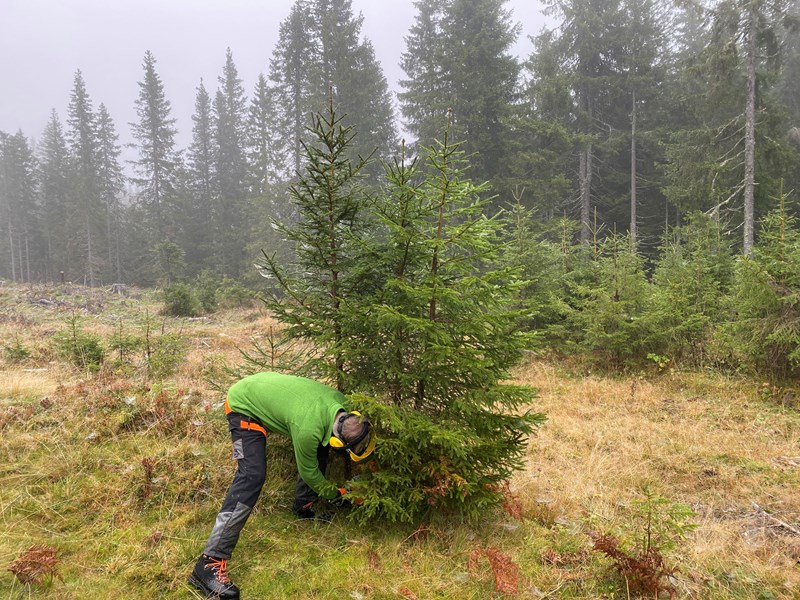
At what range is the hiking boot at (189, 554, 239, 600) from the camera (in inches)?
128

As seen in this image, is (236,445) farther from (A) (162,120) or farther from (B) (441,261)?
(A) (162,120)

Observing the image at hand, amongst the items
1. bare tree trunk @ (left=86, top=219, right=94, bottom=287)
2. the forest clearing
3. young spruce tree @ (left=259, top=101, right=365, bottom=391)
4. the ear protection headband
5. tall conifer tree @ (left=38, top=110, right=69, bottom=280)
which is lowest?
the forest clearing

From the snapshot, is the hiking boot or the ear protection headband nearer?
the hiking boot

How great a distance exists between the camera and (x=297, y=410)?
3830mm

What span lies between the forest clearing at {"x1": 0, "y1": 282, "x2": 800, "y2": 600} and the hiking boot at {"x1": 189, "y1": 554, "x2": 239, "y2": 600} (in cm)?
12

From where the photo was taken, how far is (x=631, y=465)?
5953mm

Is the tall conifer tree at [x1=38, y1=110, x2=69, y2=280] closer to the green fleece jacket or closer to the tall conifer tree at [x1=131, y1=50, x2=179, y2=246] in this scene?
the tall conifer tree at [x1=131, y1=50, x2=179, y2=246]

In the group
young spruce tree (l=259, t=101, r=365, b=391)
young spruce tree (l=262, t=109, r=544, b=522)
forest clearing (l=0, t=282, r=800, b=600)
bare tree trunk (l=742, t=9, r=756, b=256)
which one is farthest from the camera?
bare tree trunk (l=742, t=9, r=756, b=256)

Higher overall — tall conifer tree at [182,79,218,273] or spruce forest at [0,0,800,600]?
tall conifer tree at [182,79,218,273]

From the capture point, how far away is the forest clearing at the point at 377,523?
3514mm

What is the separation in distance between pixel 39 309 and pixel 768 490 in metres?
24.6

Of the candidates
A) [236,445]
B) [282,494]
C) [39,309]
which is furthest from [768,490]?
[39,309]

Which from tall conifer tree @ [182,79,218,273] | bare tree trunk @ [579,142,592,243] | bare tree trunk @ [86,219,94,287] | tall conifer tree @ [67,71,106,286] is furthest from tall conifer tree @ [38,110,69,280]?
bare tree trunk @ [579,142,592,243]

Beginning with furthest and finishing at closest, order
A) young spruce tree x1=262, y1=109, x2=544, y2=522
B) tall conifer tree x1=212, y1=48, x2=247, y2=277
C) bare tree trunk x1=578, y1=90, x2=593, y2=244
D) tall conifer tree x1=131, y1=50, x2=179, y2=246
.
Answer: tall conifer tree x1=131, y1=50, x2=179, y2=246
tall conifer tree x1=212, y1=48, x2=247, y2=277
bare tree trunk x1=578, y1=90, x2=593, y2=244
young spruce tree x1=262, y1=109, x2=544, y2=522
